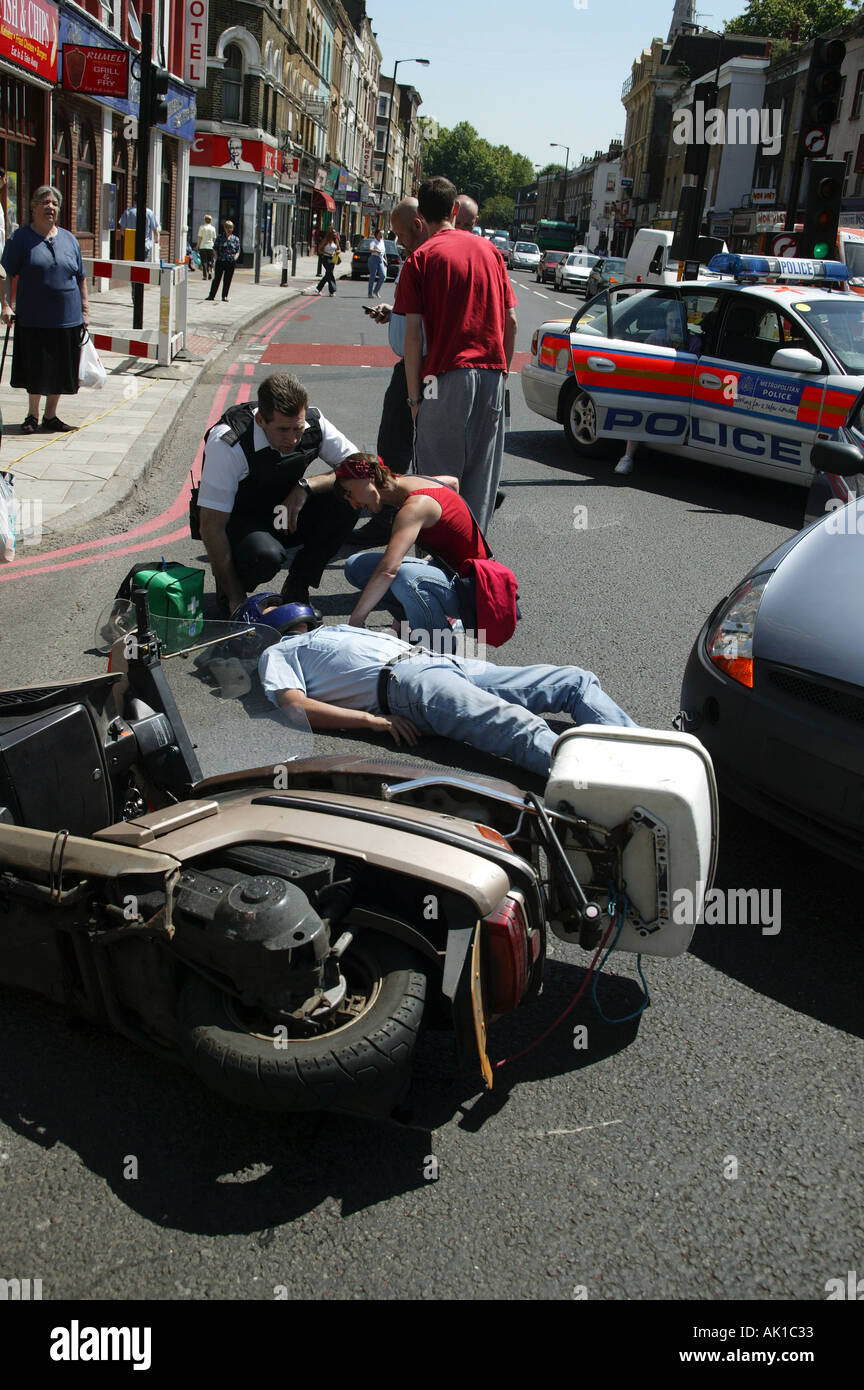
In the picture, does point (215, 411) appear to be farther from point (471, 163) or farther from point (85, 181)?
point (471, 163)

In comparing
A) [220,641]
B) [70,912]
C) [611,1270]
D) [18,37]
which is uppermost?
[18,37]

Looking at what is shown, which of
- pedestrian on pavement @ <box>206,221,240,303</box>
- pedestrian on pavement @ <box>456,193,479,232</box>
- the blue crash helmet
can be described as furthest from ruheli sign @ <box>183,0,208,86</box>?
the blue crash helmet

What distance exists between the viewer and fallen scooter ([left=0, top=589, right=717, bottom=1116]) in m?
2.14

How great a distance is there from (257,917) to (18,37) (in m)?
18.9

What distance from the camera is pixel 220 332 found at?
737 inches

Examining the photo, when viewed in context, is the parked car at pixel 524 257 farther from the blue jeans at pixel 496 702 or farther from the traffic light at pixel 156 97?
the blue jeans at pixel 496 702

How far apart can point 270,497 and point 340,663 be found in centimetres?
167

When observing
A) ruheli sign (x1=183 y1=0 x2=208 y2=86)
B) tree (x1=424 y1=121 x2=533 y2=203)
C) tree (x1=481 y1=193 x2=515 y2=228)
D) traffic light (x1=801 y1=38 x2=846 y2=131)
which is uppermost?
tree (x1=424 y1=121 x2=533 y2=203)

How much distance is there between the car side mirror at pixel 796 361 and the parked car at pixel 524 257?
57.6 m

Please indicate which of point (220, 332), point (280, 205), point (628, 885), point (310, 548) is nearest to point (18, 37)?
point (220, 332)

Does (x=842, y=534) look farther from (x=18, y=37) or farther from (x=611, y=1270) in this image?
(x=18, y=37)

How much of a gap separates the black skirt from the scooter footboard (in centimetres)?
809

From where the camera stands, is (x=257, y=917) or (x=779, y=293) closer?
(x=257, y=917)

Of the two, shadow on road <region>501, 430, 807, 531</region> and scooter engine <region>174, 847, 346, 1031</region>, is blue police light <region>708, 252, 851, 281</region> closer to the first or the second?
shadow on road <region>501, 430, 807, 531</region>
